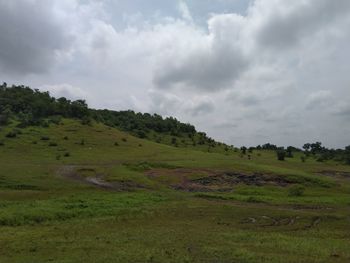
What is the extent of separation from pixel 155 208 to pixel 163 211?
1.70 meters

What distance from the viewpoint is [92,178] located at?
209 ft

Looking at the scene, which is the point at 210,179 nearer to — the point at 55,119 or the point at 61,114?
the point at 55,119

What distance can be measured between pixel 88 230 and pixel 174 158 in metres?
59.3

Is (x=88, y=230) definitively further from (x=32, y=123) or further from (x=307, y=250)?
(x=32, y=123)

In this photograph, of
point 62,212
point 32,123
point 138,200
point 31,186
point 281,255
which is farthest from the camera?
point 32,123

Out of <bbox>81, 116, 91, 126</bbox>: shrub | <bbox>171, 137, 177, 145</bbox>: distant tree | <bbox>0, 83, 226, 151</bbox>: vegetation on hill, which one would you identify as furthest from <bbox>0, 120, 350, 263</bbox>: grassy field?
<bbox>171, 137, 177, 145</bbox>: distant tree

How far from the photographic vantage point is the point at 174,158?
89.2m

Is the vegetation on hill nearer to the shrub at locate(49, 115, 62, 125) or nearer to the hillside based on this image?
the shrub at locate(49, 115, 62, 125)

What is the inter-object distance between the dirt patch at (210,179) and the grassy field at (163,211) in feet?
0.47

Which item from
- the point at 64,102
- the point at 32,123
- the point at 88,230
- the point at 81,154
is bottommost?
the point at 88,230

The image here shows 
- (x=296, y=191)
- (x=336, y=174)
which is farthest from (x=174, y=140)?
(x=296, y=191)

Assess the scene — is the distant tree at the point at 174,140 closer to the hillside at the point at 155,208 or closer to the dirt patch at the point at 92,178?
the hillside at the point at 155,208

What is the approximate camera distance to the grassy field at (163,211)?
23359 millimetres

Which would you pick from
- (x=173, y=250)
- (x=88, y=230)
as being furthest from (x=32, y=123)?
(x=173, y=250)
